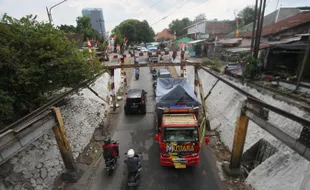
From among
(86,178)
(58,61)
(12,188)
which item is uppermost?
(58,61)

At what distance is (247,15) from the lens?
4303 centimetres

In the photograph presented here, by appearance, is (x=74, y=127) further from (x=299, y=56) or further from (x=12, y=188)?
(x=299, y=56)

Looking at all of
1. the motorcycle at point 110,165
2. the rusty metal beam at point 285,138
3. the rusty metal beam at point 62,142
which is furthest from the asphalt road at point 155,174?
the rusty metal beam at point 285,138

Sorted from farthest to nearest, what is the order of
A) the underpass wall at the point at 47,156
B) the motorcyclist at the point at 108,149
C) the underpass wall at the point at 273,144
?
the motorcyclist at the point at 108,149 < the underpass wall at the point at 47,156 < the underpass wall at the point at 273,144

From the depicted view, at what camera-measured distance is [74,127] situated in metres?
9.35

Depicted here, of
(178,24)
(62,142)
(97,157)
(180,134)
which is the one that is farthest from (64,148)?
(178,24)

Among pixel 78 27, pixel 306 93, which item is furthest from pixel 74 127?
pixel 78 27

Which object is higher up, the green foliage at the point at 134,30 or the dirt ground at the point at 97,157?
the green foliage at the point at 134,30

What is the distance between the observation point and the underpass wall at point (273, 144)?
5309mm

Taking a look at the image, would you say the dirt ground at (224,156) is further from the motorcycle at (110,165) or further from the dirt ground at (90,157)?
the dirt ground at (90,157)

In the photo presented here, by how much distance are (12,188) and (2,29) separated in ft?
20.6

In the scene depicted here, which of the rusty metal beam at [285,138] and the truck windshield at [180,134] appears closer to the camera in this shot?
the rusty metal beam at [285,138]

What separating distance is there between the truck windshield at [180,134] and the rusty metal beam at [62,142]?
3.82 metres

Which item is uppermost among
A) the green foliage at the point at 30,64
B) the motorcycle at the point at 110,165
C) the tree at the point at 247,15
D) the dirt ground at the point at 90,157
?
the tree at the point at 247,15
